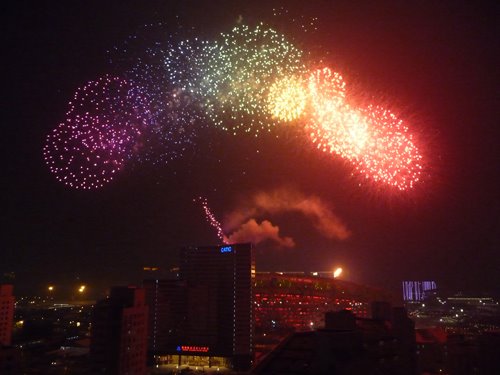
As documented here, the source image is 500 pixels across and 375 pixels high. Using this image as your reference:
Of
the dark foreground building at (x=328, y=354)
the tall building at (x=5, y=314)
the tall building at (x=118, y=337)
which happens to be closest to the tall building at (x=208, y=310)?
the tall building at (x=5, y=314)

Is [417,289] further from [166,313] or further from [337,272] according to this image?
[166,313]

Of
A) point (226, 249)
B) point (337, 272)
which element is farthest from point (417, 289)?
point (226, 249)

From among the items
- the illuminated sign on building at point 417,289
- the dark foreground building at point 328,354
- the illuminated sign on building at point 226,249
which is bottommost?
the illuminated sign on building at point 417,289

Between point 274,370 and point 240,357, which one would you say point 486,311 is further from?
point 274,370

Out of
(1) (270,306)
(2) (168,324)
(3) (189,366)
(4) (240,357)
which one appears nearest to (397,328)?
(4) (240,357)

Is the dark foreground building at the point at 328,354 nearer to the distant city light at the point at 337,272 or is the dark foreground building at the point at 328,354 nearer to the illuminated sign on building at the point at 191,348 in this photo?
the illuminated sign on building at the point at 191,348

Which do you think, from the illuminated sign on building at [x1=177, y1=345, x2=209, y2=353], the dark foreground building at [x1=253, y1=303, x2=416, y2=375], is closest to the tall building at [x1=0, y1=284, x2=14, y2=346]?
the illuminated sign on building at [x1=177, y1=345, x2=209, y2=353]

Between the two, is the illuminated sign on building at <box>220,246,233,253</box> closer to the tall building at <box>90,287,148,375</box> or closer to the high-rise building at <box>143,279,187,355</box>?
the high-rise building at <box>143,279,187,355</box>
